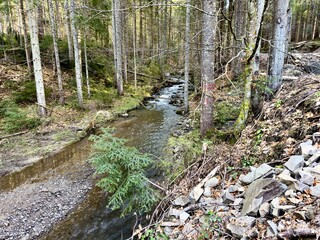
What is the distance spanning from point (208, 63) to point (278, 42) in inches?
81.6

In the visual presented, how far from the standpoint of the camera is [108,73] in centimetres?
1880

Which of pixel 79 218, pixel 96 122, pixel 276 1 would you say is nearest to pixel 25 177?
pixel 79 218

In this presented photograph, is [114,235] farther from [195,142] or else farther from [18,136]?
[18,136]

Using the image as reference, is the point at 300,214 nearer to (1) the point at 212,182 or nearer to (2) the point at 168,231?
(1) the point at 212,182

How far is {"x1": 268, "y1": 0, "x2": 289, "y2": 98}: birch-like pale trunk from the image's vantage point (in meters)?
6.13

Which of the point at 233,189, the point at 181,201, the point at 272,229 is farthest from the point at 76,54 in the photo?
the point at 272,229

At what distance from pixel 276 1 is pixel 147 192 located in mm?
5986

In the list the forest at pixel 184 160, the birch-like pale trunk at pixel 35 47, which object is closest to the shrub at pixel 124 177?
the forest at pixel 184 160

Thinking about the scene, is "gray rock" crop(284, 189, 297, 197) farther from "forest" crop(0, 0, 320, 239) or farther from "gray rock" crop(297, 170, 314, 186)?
"gray rock" crop(297, 170, 314, 186)

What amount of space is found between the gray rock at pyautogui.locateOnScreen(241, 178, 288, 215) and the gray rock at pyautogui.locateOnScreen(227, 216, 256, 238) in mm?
101

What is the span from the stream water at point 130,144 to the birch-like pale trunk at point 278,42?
4074 mm

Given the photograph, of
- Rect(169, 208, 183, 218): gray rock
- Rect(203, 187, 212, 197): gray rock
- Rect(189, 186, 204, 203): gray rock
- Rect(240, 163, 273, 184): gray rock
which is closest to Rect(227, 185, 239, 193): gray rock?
Rect(240, 163, 273, 184): gray rock

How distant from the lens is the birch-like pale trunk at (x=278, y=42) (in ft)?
20.1

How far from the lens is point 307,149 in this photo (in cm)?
314
